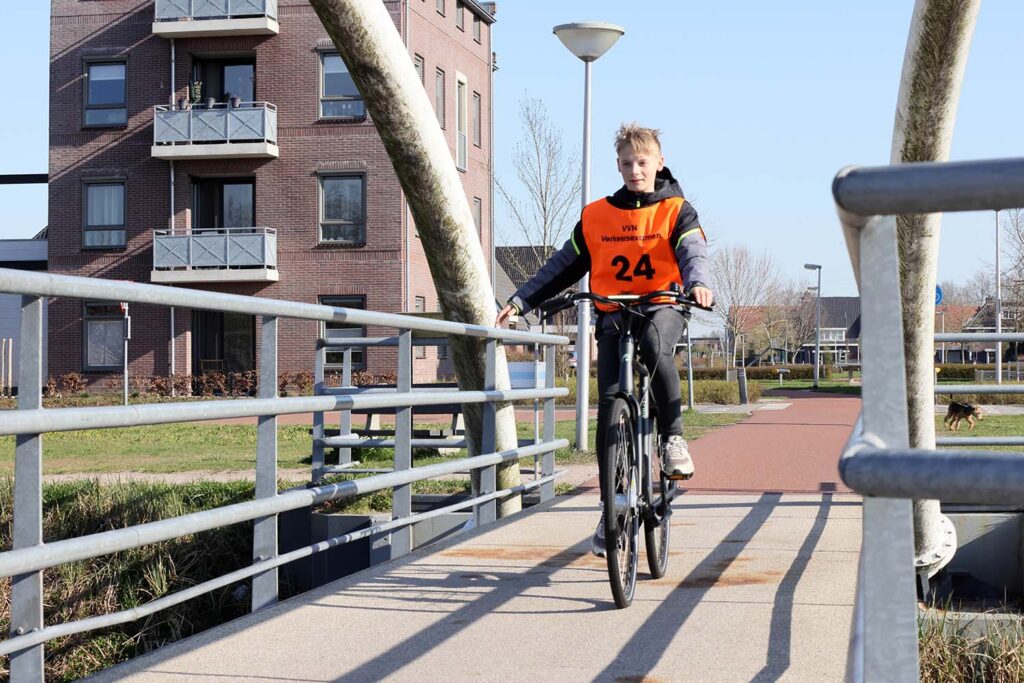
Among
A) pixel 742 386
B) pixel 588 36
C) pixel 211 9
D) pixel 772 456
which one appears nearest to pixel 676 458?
pixel 772 456

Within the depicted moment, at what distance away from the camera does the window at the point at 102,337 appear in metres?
33.6

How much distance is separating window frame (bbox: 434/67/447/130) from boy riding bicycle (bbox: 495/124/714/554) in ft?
101

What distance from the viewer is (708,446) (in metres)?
14.5

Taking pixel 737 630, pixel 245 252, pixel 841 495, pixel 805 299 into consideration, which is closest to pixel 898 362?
pixel 737 630

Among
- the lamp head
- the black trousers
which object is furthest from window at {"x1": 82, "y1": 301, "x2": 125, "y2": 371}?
the black trousers

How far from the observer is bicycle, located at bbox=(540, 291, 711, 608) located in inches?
179

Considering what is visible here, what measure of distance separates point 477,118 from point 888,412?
3822cm

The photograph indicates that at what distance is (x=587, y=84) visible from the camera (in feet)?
50.8

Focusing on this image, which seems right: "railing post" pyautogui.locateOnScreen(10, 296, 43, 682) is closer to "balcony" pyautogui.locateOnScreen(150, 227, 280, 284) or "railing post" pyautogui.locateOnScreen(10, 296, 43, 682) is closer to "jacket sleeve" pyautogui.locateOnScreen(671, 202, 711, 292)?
"jacket sleeve" pyautogui.locateOnScreen(671, 202, 711, 292)

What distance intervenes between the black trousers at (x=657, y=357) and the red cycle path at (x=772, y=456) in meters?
0.70

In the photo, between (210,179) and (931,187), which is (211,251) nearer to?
(210,179)

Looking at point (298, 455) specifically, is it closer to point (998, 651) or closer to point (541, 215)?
point (998, 651)

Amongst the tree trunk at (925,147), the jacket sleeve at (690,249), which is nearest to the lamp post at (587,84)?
the tree trunk at (925,147)

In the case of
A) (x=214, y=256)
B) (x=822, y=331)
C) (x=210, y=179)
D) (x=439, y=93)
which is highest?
(x=439, y=93)
